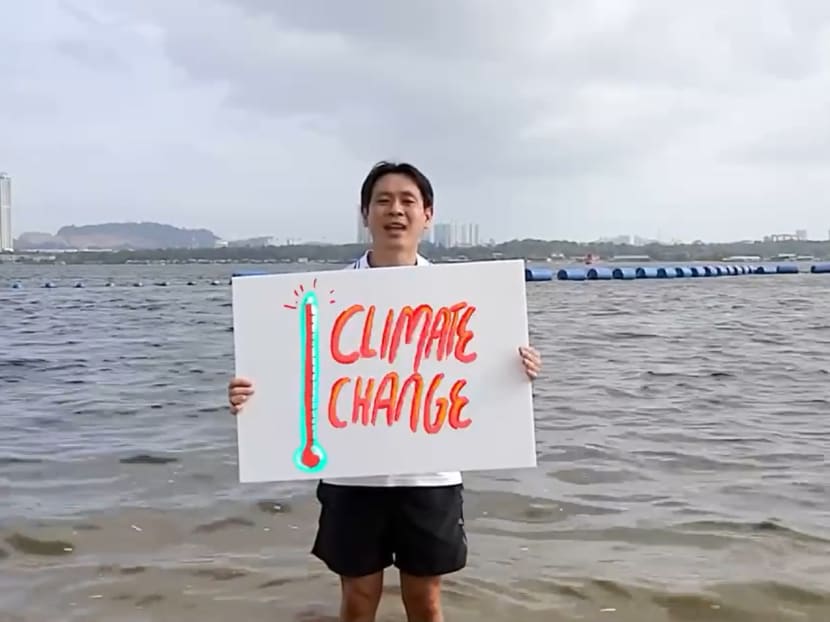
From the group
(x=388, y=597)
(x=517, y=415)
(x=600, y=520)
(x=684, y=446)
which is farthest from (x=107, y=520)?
(x=684, y=446)

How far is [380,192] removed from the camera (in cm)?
324

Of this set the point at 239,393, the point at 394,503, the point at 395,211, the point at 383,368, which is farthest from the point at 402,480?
the point at 395,211

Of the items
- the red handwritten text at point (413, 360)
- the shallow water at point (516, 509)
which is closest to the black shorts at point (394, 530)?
the red handwritten text at point (413, 360)

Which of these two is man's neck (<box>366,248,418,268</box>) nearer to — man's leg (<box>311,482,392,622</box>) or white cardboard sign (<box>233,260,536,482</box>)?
white cardboard sign (<box>233,260,536,482</box>)

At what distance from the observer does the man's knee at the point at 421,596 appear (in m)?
3.35

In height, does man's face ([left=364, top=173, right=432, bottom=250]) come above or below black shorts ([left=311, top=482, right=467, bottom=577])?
above

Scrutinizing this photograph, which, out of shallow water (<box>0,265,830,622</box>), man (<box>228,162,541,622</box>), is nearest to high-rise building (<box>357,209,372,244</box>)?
man (<box>228,162,541,622</box>)

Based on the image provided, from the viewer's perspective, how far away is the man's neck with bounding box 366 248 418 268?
330 cm

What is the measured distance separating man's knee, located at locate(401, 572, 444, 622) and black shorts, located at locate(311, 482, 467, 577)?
6 centimetres

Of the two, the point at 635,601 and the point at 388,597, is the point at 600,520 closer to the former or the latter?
the point at 635,601

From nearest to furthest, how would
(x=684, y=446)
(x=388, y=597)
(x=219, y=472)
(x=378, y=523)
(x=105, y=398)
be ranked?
(x=378, y=523) < (x=388, y=597) < (x=219, y=472) < (x=684, y=446) < (x=105, y=398)

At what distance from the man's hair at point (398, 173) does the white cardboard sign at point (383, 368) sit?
29cm

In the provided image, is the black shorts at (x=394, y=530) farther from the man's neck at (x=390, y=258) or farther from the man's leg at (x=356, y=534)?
the man's neck at (x=390, y=258)

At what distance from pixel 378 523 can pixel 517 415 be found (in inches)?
24.9
